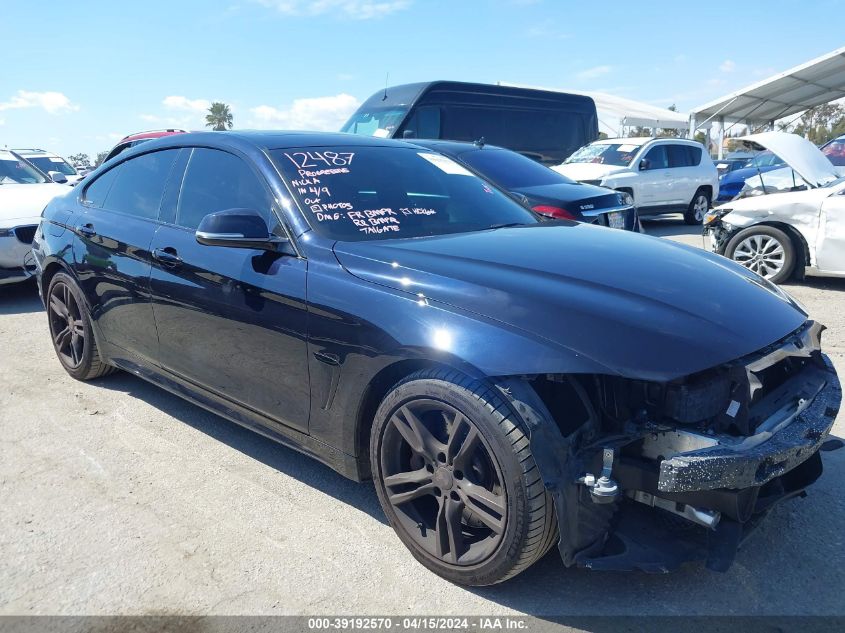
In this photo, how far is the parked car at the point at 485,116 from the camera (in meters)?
12.0

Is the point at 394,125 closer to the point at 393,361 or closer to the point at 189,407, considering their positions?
the point at 189,407

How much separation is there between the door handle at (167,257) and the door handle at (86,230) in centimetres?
84

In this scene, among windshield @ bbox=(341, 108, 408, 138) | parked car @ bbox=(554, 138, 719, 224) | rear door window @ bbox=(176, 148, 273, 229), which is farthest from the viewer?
windshield @ bbox=(341, 108, 408, 138)

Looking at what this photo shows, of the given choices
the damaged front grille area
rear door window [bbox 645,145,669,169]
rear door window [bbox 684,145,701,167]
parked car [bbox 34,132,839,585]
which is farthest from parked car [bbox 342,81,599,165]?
the damaged front grille area

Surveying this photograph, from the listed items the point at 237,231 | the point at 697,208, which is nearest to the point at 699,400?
the point at 237,231

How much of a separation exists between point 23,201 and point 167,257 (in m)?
5.11

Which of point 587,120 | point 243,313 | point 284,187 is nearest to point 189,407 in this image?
point 243,313

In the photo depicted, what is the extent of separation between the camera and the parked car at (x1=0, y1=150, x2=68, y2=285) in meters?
6.81

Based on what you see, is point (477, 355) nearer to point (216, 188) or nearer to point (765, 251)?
point (216, 188)

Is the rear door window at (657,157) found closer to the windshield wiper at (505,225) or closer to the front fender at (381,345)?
the windshield wiper at (505,225)

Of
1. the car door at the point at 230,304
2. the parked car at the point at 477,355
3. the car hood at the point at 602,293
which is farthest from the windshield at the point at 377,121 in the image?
the car hood at the point at 602,293

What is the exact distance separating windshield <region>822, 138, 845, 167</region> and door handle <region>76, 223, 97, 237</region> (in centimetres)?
1254

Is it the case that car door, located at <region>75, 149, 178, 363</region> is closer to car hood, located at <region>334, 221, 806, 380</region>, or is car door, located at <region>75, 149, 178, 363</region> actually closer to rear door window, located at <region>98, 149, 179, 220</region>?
rear door window, located at <region>98, 149, 179, 220</region>

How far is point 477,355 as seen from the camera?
2.22 meters
